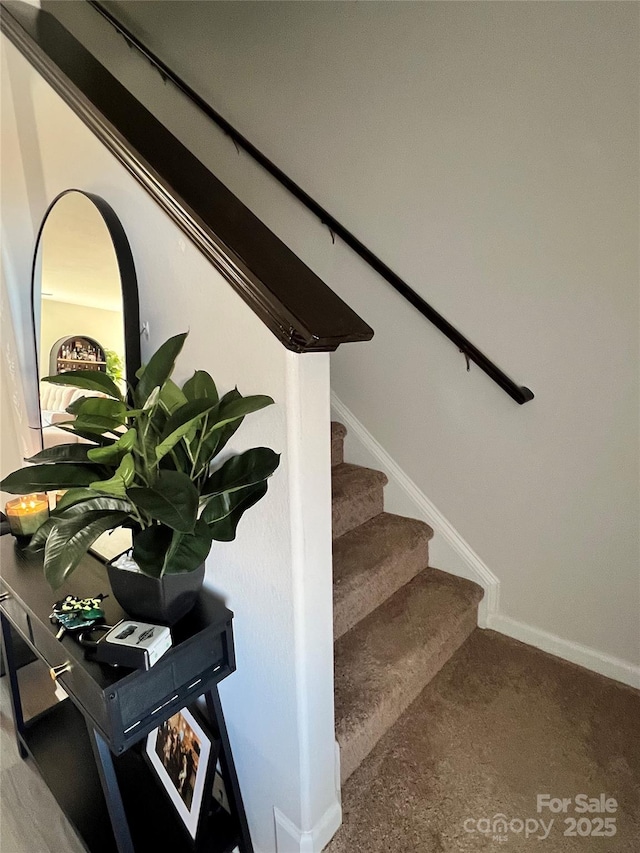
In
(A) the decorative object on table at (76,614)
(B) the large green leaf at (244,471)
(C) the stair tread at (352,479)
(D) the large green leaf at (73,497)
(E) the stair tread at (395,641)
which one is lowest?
(E) the stair tread at (395,641)

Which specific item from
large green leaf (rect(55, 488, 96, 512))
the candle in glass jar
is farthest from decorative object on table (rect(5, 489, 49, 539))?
large green leaf (rect(55, 488, 96, 512))

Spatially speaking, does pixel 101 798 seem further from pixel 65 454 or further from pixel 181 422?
pixel 181 422

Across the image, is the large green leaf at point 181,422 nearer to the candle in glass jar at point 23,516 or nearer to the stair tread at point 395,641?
the candle in glass jar at point 23,516

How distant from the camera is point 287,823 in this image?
3.68 feet

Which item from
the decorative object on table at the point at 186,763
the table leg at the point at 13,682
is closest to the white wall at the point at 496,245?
the decorative object on table at the point at 186,763

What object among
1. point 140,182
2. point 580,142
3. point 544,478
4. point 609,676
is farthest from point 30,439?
point 609,676

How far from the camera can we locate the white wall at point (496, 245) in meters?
1.45

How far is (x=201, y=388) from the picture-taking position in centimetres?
93

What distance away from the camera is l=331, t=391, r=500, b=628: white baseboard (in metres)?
1.90

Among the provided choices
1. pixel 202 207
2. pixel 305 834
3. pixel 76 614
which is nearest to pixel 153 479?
pixel 76 614

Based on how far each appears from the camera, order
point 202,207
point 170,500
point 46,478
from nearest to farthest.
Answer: point 170,500 < point 46,478 < point 202,207

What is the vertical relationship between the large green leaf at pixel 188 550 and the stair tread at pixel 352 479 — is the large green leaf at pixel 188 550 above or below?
above

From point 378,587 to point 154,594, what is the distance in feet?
3.22

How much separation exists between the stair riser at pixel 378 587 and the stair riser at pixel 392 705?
24cm
